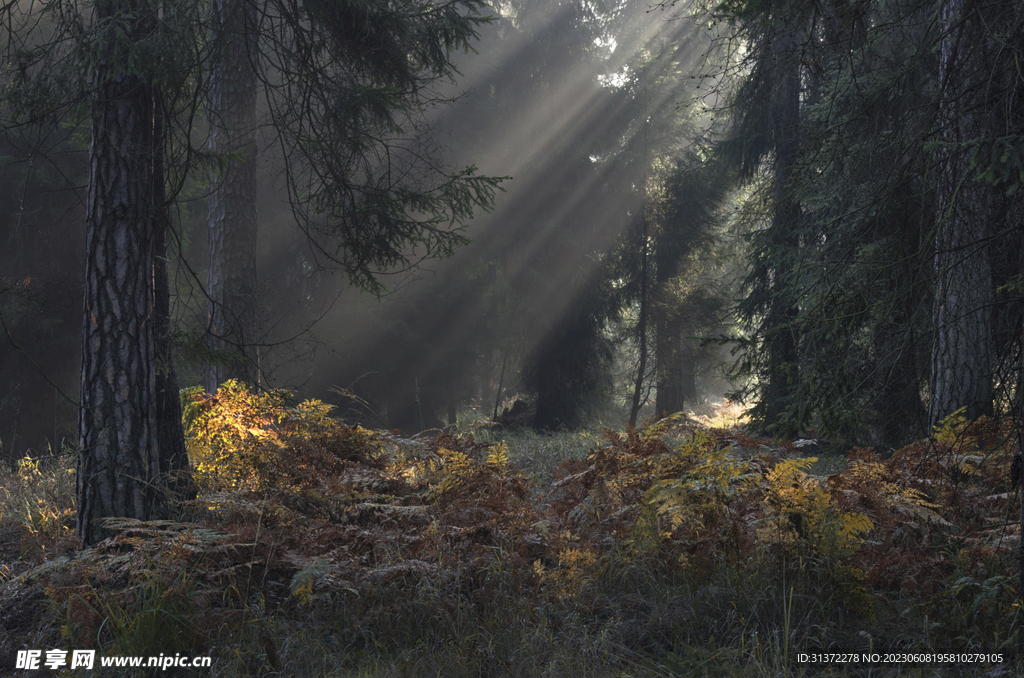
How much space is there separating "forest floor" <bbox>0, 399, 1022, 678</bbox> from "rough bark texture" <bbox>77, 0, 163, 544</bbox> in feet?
1.54

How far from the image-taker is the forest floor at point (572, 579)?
294 cm

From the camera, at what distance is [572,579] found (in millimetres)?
3490

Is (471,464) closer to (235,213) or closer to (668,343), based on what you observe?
(235,213)

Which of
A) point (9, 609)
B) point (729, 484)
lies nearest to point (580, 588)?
point (729, 484)

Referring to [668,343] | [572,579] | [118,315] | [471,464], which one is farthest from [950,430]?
[668,343]

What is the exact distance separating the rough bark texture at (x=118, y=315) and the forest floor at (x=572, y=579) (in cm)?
47

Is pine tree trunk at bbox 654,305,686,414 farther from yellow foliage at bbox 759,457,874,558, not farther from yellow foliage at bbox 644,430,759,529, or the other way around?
yellow foliage at bbox 759,457,874,558

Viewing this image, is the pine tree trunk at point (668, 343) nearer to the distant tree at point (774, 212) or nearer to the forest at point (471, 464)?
the distant tree at point (774, 212)

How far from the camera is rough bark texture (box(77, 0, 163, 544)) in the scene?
421 centimetres

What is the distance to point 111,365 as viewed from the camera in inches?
167

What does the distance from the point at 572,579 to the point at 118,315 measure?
145 inches

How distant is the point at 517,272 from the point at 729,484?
13.4 metres

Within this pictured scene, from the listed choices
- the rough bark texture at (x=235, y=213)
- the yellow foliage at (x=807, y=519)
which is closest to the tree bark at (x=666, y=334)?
the rough bark texture at (x=235, y=213)

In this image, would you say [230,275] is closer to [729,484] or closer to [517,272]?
[729,484]
